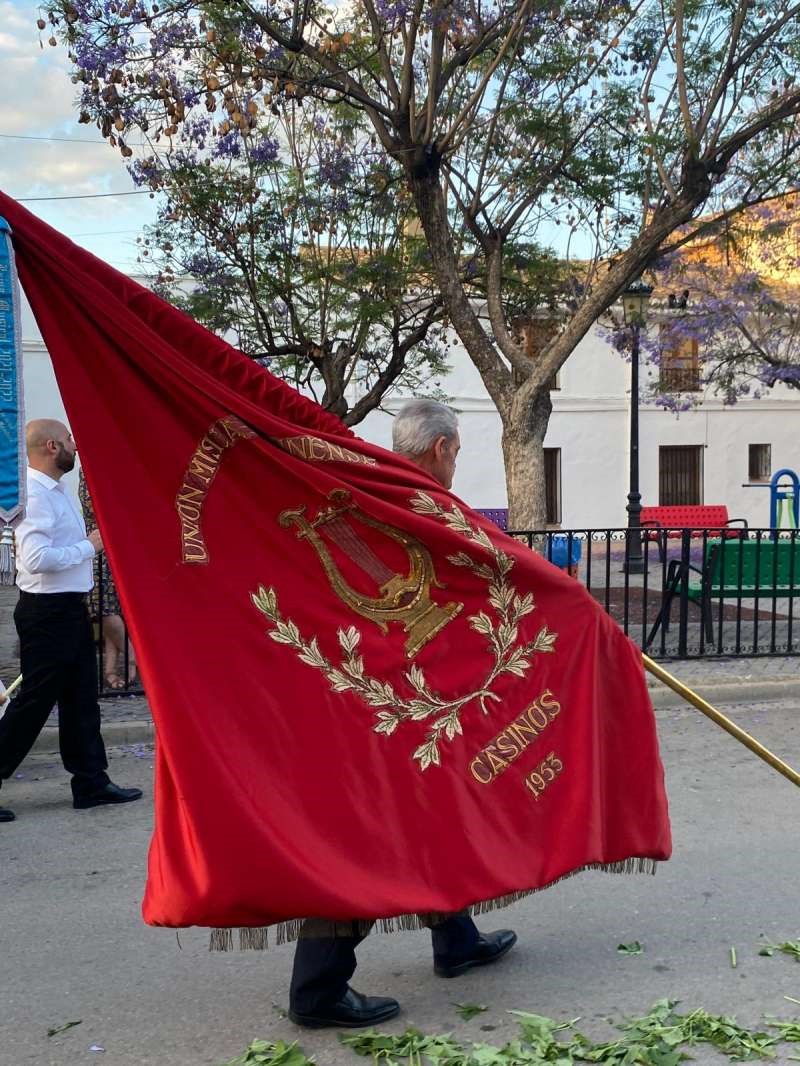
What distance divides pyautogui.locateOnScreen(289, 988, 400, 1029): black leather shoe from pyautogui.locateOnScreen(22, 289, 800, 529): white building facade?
934 inches

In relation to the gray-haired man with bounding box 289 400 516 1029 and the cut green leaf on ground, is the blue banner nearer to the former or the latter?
the gray-haired man with bounding box 289 400 516 1029

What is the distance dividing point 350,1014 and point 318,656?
1073 mm

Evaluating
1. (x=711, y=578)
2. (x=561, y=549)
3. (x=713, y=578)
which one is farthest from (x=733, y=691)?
(x=561, y=549)

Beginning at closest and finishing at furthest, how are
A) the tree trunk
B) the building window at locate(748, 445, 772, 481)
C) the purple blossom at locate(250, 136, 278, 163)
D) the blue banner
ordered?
1. the blue banner
2. the tree trunk
3. the purple blossom at locate(250, 136, 278, 163)
4. the building window at locate(748, 445, 772, 481)

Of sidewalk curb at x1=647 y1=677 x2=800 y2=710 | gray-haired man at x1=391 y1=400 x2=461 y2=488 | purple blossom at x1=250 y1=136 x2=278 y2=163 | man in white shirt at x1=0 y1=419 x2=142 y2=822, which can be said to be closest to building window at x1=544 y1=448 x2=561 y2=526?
purple blossom at x1=250 y1=136 x2=278 y2=163

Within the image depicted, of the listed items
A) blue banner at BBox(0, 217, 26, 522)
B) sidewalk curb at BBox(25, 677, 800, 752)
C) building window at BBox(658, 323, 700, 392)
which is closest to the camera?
blue banner at BBox(0, 217, 26, 522)

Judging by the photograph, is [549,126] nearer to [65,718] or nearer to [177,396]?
[65,718]

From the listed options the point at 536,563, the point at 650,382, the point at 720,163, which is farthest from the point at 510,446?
the point at 650,382

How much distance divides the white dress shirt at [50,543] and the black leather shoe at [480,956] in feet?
9.33

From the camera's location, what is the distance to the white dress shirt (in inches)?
220

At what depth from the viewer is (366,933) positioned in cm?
316

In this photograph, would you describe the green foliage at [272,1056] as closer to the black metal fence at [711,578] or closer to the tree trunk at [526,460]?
the black metal fence at [711,578]

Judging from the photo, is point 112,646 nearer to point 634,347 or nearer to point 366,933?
point 366,933

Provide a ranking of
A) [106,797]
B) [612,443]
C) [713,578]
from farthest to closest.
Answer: [612,443] → [713,578] → [106,797]
